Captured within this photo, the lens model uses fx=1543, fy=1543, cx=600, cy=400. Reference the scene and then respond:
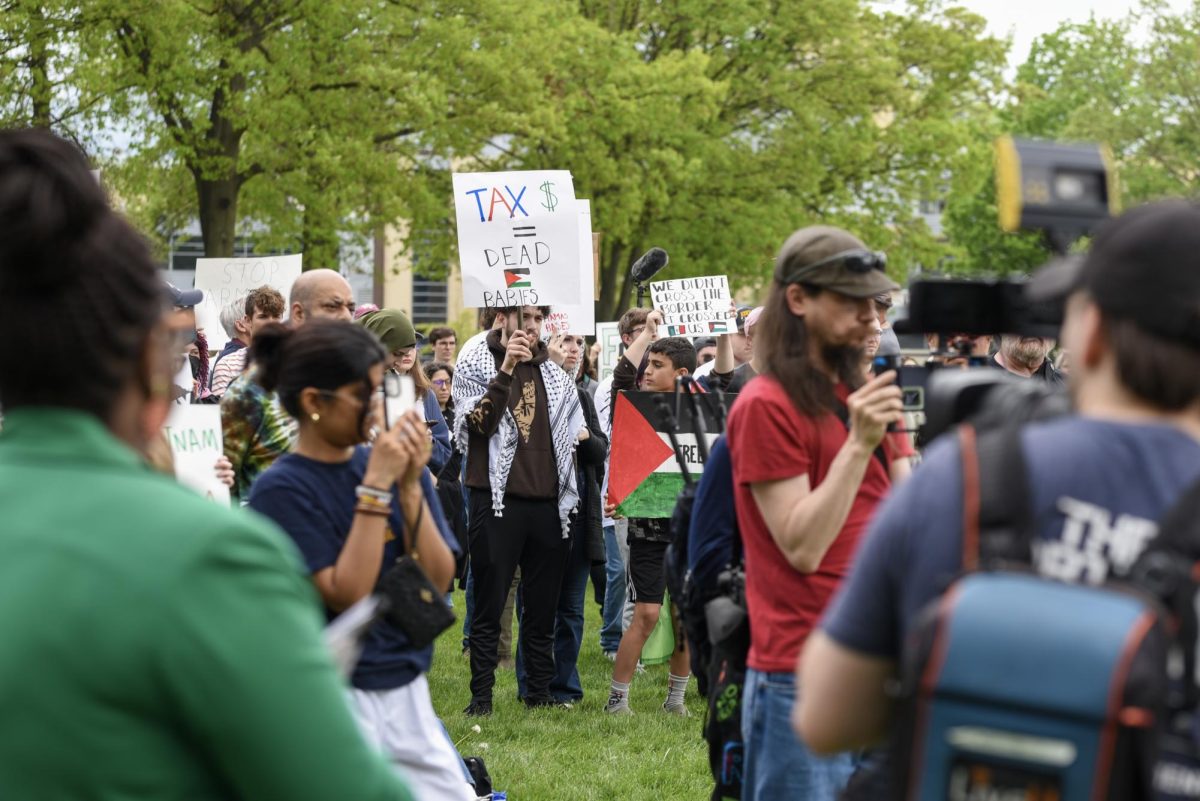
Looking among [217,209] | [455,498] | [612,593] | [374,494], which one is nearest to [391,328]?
[455,498]

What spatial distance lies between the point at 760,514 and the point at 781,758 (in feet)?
1.84

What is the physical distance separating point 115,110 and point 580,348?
405 inches

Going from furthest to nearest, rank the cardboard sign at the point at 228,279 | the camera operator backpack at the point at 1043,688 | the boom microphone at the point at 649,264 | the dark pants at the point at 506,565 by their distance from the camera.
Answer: the cardboard sign at the point at 228,279
the boom microphone at the point at 649,264
the dark pants at the point at 506,565
the camera operator backpack at the point at 1043,688

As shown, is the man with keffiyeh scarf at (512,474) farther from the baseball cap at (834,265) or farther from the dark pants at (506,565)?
the baseball cap at (834,265)

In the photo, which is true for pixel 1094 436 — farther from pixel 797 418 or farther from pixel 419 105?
pixel 419 105

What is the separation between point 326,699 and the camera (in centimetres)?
171

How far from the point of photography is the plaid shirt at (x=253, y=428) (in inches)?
199

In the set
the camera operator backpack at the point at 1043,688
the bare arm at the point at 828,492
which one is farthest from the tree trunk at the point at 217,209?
the camera operator backpack at the point at 1043,688

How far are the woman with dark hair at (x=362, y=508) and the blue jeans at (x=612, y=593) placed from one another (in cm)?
587

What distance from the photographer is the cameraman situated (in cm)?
192

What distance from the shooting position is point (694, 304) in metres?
11.9

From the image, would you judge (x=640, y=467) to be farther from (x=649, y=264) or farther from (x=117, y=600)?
(x=117, y=600)

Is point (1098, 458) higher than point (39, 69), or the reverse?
point (39, 69)

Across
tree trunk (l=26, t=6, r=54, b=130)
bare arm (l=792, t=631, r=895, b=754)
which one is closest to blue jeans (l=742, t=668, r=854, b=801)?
bare arm (l=792, t=631, r=895, b=754)
